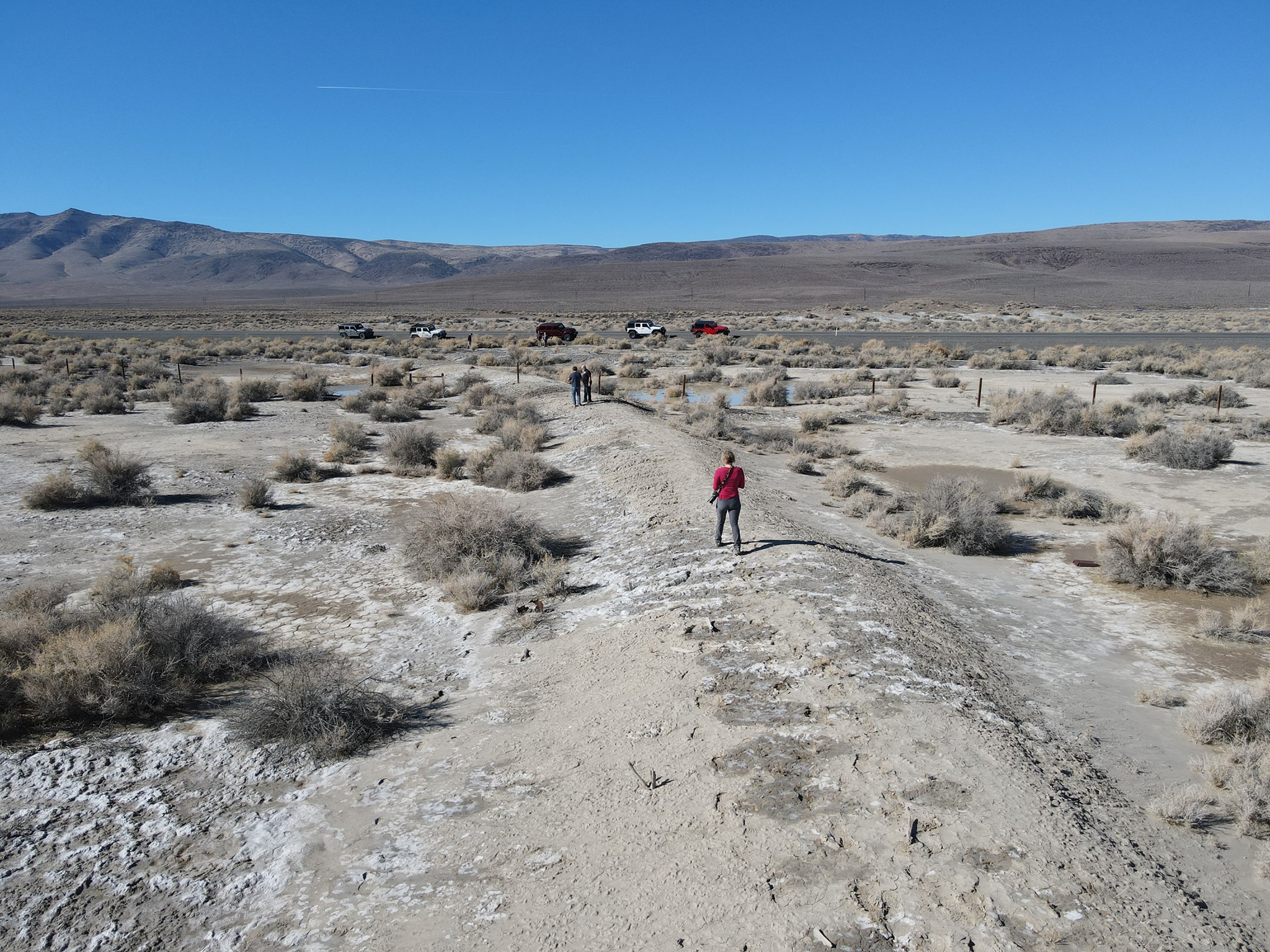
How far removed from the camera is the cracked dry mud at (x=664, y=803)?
4562mm

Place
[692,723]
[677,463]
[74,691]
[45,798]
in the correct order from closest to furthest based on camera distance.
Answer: [45,798], [692,723], [74,691], [677,463]

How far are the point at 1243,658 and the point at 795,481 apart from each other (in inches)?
348

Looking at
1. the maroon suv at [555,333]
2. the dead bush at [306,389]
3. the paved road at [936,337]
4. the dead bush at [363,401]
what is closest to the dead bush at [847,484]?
the dead bush at [363,401]

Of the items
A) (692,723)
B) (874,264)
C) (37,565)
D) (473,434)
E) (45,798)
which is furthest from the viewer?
(874,264)

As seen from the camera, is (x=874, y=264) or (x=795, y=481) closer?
(x=795, y=481)

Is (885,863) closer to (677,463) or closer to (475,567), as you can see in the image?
(475,567)

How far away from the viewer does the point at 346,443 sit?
64.1 feet

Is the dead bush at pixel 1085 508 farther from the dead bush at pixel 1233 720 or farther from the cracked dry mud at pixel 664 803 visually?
the dead bush at pixel 1233 720

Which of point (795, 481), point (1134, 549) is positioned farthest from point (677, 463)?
point (1134, 549)

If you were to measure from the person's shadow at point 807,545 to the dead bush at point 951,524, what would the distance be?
1.38 meters

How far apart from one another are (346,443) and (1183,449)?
Result: 19.4 metres

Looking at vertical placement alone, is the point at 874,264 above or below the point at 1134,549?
above

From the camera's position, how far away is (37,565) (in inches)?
447

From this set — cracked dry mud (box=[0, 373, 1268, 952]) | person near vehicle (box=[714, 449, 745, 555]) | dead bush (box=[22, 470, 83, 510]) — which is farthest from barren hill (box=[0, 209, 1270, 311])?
cracked dry mud (box=[0, 373, 1268, 952])
